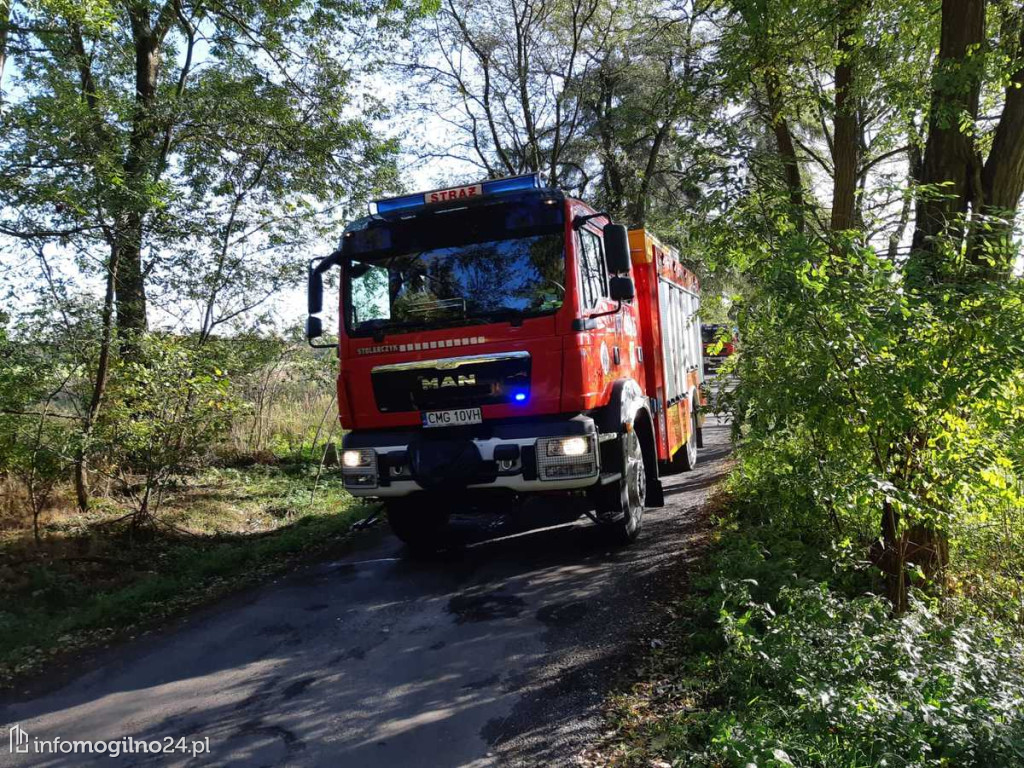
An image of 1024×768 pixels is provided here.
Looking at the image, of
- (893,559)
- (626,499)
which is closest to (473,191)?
(626,499)

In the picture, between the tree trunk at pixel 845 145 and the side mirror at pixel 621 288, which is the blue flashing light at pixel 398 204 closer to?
the side mirror at pixel 621 288

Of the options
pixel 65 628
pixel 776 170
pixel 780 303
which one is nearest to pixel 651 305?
pixel 776 170

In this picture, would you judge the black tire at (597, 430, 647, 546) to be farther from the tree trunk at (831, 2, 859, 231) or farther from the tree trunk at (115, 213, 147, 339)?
the tree trunk at (115, 213, 147, 339)

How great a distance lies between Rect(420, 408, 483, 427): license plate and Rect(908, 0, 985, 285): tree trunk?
11.7 ft

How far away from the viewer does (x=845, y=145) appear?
24.0 feet

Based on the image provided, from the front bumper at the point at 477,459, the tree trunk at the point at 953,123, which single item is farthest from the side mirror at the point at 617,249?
the tree trunk at the point at 953,123

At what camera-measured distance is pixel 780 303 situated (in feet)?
14.3

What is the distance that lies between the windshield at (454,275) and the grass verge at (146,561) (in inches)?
113

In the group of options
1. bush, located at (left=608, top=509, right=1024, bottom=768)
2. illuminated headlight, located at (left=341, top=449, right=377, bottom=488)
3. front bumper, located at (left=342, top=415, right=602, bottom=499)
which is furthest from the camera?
illuminated headlight, located at (left=341, top=449, right=377, bottom=488)

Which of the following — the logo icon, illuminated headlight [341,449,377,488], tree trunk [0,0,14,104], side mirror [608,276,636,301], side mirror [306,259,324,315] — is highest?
tree trunk [0,0,14,104]

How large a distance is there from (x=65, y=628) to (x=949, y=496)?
648cm

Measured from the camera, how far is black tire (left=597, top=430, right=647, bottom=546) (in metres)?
6.13

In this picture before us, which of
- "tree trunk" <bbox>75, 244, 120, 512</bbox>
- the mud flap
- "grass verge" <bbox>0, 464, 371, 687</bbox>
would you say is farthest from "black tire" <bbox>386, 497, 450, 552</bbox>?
"tree trunk" <bbox>75, 244, 120, 512</bbox>

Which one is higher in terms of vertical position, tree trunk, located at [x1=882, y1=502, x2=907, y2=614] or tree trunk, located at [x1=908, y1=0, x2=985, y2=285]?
tree trunk, located at [x1=908, y1=0, x2=985, y2=285]
